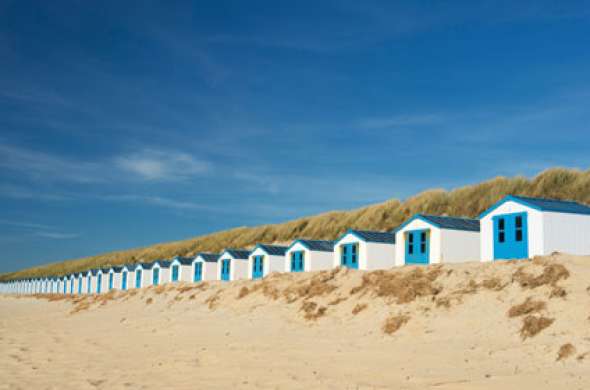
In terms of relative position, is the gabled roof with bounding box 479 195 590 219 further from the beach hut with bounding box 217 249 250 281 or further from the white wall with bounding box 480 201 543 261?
the beach hut with bounding box 217 249 250 281

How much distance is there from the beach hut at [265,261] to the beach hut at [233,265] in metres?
1.55

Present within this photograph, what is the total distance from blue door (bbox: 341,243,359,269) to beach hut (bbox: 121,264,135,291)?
31799mm

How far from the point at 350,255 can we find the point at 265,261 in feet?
28.5

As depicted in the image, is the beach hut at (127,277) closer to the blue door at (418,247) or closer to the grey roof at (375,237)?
the grey roof at (375,237)

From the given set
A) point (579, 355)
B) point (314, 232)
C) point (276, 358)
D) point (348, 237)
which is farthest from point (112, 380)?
point (314, 232)

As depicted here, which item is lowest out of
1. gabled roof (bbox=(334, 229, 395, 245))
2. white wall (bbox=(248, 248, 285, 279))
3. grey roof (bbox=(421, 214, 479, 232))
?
white wall (bbox=(248, 248, 285, 279))

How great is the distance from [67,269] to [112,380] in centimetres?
13071

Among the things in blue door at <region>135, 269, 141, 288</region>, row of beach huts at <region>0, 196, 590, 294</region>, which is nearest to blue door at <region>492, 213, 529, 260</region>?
row of beach huts at <region>0, 196, 590, 294</region>

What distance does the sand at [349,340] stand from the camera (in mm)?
10656

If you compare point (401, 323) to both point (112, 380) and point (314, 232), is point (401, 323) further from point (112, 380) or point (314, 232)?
point (314, 232)

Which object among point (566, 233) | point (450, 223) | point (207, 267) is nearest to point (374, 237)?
point (450, 223)

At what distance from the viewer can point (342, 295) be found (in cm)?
2122

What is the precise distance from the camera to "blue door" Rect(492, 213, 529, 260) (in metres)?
23.2

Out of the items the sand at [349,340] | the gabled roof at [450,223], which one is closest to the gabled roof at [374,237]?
the gabled roof at [450,223]
